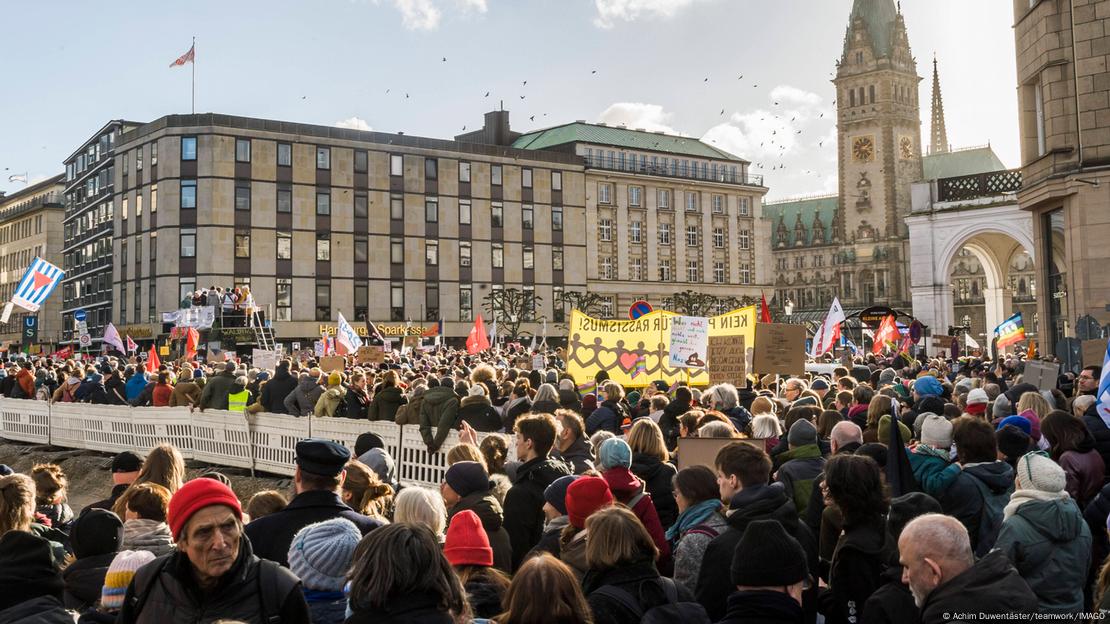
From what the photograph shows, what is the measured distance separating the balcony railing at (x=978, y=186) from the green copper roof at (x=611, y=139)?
151ft

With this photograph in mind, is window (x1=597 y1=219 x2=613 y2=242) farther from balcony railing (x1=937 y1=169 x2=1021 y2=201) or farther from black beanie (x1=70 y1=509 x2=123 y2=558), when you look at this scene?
black beanie (x1=70 y1=509 x2=123 y2=558)

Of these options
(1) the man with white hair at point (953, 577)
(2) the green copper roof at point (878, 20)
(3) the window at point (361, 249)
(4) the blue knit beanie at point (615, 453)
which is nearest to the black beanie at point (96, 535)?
(4) the blue knit beanie at point (615, 453)

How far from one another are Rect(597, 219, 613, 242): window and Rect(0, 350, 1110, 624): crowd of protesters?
73.9m

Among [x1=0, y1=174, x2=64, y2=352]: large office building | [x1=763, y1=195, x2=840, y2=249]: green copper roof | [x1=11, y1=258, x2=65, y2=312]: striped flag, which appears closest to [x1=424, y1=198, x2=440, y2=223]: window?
[x1=0, y1=174, x2=64, y2=352]: large office building

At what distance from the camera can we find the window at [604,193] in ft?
271

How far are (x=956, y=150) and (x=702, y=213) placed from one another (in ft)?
216

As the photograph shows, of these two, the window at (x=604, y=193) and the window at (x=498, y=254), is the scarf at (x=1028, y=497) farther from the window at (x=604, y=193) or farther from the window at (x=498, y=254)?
the window at (x=604, y=193)

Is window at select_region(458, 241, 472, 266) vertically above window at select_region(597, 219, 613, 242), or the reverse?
window at select_region(597, 219, 613, 242)

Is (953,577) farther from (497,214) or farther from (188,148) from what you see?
(497,214)

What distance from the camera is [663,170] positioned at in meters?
86.9

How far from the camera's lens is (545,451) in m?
7.54

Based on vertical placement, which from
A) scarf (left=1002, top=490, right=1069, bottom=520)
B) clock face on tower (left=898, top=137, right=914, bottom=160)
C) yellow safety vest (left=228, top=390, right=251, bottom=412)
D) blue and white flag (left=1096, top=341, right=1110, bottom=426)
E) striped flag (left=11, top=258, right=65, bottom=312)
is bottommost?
scarf (left=1002, top=490, right=1069, bottom=520)

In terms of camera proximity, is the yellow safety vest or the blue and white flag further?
the yellow safety vest

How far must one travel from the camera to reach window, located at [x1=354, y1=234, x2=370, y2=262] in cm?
7088
